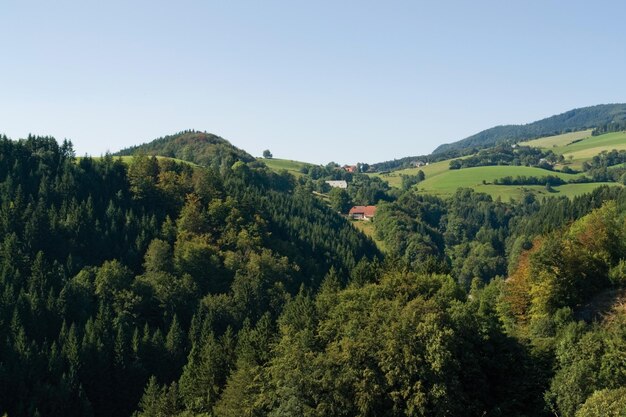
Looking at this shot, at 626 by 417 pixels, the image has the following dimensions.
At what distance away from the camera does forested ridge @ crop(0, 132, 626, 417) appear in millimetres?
46188

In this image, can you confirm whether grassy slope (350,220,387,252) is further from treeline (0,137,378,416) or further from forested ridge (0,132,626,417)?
forested ridge (0,132,626,417)

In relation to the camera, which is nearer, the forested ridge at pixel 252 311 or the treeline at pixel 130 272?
the forested ridge at pixel 252 311

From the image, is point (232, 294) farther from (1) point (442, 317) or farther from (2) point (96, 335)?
(1) point (442, 317)

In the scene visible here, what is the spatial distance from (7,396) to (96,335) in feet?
43.8

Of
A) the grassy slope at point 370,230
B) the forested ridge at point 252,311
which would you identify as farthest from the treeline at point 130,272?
the grassy slope at point 370,230

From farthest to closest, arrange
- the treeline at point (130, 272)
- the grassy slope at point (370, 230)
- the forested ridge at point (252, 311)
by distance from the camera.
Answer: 1. the grassy slope at point (370, 230)
2. the treeline at point (130, 272)
3. the forested ridge at point (252, 311)

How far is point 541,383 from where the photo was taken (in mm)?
46469

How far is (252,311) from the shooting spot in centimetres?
9506

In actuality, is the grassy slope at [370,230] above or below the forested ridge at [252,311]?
below

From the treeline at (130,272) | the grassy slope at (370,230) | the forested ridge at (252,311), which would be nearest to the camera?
the forested ridge at (252,311)

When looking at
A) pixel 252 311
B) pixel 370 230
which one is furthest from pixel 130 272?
pixel 370 230

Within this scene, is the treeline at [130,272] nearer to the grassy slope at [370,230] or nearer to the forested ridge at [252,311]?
the forested ridge at [252,311]

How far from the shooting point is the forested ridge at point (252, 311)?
152 feet

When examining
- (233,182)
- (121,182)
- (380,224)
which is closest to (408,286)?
(121,182)
